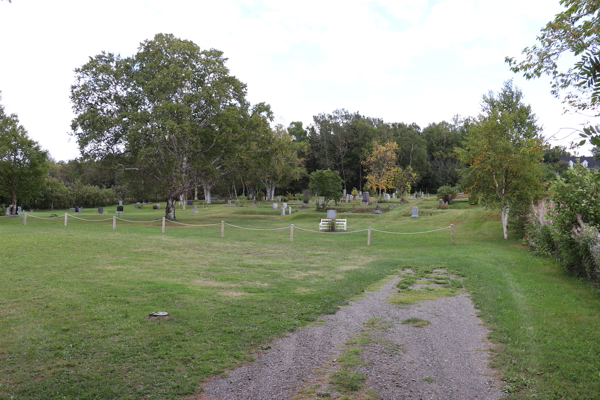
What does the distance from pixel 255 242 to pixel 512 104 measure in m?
36.8

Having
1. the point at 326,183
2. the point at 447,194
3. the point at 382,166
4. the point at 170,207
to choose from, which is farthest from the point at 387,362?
the point at 382,166

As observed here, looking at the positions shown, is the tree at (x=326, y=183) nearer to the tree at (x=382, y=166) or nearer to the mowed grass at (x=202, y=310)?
the tree at (x=382, y=166)

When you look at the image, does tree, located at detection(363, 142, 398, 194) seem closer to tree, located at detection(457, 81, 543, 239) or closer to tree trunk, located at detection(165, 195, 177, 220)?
tree trunk, located at detection(165, 195, 177, 220)

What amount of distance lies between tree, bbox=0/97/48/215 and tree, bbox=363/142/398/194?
3695 cm

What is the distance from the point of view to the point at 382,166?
5819cm

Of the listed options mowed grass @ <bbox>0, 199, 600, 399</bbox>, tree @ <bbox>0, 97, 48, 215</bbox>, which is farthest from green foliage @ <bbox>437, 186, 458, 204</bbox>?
tree @ <bbox>0, 97, 48, 215</bbox>

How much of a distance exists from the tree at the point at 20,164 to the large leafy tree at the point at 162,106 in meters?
6.63

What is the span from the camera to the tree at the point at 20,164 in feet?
114

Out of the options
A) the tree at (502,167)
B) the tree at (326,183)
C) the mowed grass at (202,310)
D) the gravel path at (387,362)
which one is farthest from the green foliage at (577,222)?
the tree at (326,183)

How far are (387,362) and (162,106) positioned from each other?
2767 cm

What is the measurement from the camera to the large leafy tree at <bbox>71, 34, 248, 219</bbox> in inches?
1216

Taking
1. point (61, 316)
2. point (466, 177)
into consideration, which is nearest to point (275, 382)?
point (61, 316)

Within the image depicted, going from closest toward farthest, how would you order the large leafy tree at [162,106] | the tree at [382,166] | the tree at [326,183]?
1. the large leafy tree at [162,106]
2. the tree at [326,183]
3. the tree at [382,166]

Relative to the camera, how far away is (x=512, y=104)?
45.8m
